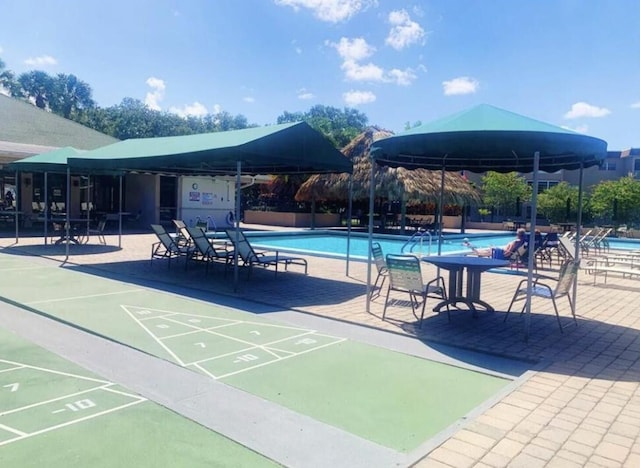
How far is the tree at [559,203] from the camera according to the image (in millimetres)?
32062

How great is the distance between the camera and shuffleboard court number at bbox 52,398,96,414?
3799mm

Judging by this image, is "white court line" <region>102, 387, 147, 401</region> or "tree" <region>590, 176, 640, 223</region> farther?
"tree" <region>590, 176, 640, 223</region>

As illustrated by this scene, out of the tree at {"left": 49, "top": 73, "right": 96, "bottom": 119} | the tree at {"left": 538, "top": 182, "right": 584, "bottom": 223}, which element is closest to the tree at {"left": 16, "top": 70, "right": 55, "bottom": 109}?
the tree at {"left": 49, "top": 73, "right": 96, "bottom": 119}

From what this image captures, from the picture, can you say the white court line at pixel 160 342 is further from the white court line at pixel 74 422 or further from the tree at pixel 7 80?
the tree at pixel 7 80

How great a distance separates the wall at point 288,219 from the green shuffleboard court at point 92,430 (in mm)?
27028

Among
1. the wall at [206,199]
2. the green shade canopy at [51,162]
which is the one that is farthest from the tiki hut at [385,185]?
the green shade canopy at [51,162]

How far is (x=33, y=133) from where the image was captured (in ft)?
74.3

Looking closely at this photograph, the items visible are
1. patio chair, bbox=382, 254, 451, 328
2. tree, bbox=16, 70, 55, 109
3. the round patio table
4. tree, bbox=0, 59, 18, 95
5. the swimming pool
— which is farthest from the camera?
tree, bbox=16, 70, 55, 109

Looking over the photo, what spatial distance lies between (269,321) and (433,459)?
383cm

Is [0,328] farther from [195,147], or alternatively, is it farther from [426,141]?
[426,141]

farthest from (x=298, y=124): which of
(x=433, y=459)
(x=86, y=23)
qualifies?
(x=86, y=23)

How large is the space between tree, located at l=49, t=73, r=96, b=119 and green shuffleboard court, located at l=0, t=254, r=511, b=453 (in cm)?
6172

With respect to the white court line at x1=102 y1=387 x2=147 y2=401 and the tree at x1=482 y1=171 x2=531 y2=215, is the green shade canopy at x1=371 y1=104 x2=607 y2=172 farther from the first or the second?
the tree at x1=482 y1=171 x2=531 y2=215

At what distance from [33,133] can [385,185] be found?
1652 centimetres
